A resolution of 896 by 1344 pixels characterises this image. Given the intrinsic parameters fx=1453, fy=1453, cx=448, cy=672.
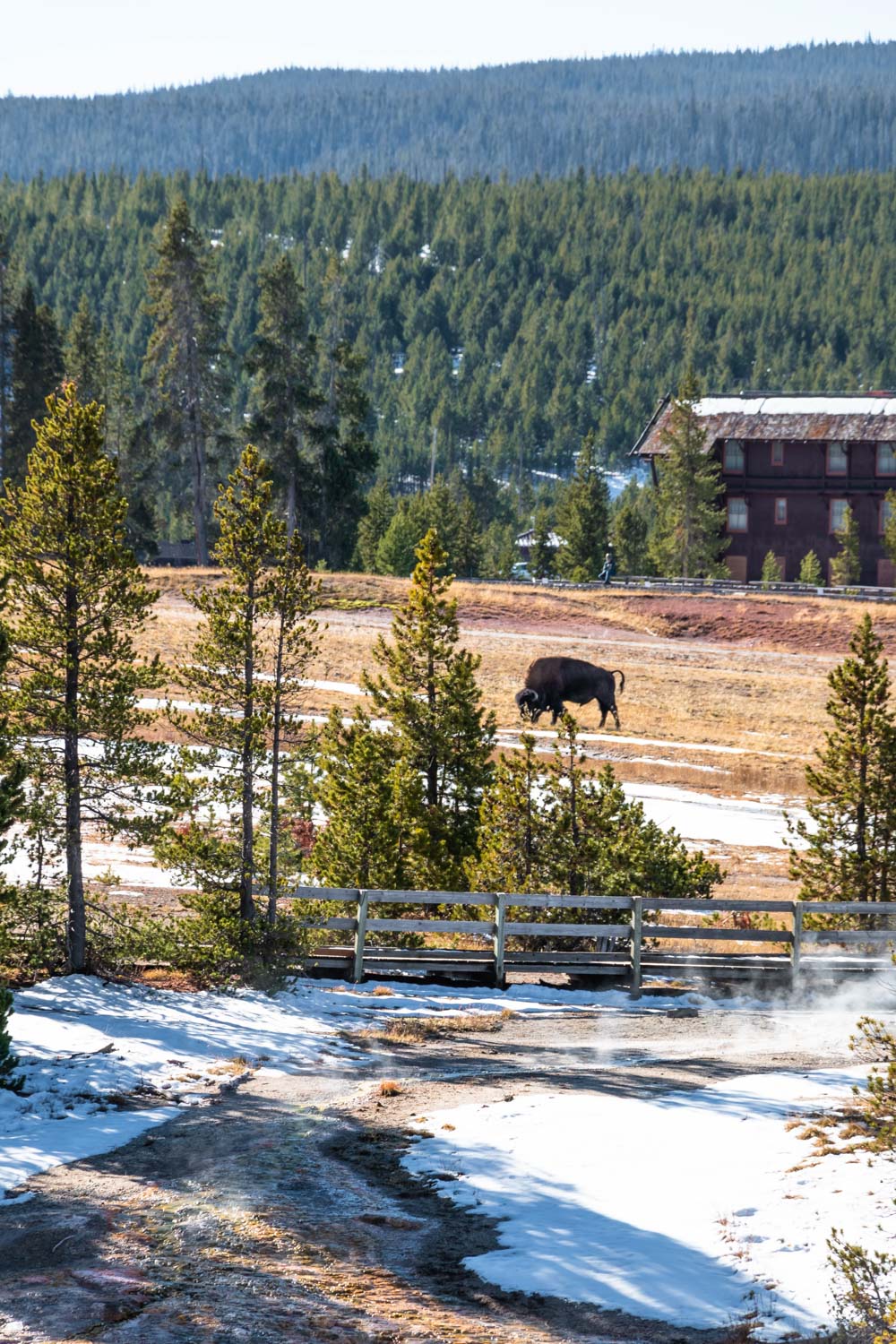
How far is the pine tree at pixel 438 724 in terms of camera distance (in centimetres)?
2719

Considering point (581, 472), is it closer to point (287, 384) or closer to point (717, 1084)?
point (287, 384)

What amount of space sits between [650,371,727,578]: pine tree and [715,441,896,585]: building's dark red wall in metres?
1.82

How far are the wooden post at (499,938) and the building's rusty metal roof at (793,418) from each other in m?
63.7

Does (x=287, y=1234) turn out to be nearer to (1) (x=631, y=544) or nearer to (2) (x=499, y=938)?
(2) (x=499, y=938)

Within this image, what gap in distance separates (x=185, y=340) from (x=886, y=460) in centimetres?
3778

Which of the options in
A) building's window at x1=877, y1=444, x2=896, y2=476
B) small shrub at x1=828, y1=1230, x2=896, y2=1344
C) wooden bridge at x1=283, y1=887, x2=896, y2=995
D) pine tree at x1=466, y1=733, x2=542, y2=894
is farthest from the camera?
building's window at x1=877, y1=444, x2=896, y2=476

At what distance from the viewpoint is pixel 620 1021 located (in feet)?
59.3

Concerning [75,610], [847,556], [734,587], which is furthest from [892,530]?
[75,610]

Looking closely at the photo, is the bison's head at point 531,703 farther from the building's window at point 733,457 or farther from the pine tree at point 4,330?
the pine tree at point 4,330

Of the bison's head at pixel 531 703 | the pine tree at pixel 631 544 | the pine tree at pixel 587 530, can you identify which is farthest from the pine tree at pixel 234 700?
the pine tree at pixel 631 544

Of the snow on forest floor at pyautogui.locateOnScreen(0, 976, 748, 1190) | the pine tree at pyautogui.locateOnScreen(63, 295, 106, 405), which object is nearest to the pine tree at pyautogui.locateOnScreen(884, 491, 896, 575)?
the pine tree at pyautogui.locateOnScreen(63, 295, 106, 405)

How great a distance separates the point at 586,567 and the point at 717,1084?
7911 cm

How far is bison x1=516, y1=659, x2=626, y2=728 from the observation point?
4787 cm

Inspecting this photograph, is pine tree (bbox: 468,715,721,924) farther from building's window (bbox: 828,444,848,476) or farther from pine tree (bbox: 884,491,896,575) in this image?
building's window (bbox: 828,444,848,476)
